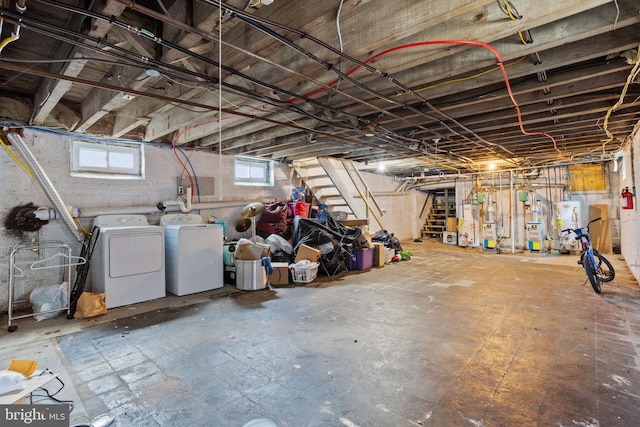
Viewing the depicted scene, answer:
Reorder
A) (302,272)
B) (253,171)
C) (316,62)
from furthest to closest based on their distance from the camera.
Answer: (253,171) → (302,272) → (316,62)

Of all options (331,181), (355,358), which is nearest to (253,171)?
(331,181)

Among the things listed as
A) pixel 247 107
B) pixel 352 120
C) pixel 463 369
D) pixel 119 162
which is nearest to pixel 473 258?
pixel 352 120

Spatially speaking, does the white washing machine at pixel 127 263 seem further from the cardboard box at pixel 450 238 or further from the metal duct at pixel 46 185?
the cardboard box at pixel 450 238

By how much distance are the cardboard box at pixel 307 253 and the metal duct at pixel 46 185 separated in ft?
10.2

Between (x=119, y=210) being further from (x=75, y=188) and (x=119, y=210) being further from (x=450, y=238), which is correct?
(x=450, y=238)

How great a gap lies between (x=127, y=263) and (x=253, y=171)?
3.31 m

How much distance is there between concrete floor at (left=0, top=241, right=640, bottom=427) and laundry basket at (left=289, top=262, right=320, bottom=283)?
621mm

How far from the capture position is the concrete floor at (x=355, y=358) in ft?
6.00

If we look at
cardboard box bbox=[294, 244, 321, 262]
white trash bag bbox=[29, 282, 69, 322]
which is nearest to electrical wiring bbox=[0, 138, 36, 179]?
white trash bag bbox=[29, 282, 69, 322]

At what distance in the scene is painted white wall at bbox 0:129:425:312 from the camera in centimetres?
370

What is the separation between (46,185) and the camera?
384cm

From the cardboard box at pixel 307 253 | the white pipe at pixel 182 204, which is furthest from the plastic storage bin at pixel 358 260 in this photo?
the white pipe at pixel 182 204

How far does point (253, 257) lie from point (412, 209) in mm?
7733

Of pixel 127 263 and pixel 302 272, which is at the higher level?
pixel 127 263
